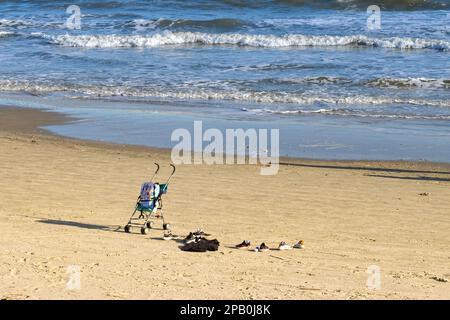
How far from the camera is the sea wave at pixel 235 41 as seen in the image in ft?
90.9

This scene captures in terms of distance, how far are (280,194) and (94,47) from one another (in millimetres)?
19139

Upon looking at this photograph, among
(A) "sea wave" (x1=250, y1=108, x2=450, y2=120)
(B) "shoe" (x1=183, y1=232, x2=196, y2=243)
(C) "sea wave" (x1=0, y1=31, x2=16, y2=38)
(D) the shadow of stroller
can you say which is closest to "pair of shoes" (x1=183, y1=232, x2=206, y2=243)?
(B) "shoe" (x1=183, y1=232, x2=196, y2=243)

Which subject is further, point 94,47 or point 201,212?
point 94,47

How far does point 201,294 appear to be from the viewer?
22.5ft

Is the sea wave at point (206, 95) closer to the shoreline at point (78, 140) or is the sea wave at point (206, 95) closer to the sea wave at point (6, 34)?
the shoreline at point (78, 140)

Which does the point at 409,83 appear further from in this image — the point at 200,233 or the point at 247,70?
the point at 200,233

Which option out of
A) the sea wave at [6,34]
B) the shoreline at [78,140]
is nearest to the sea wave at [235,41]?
the sea wave at [6,34]

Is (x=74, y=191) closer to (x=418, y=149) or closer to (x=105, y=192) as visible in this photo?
(x=105, y=192)

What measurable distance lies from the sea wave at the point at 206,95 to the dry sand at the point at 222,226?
539 centimetres

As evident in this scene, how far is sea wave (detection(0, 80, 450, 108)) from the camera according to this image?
62.1 ft

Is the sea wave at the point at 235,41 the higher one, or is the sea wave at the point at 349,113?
the sea wave at the point at 235,41

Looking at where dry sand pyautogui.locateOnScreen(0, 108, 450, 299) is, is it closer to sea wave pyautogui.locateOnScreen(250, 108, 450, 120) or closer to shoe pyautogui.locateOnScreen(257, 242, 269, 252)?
shoe pyautogui.locateOnScreen(257, 242, 269, 252)

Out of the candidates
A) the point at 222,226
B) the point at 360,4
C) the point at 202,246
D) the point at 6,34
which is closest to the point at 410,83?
the point at 222,226
